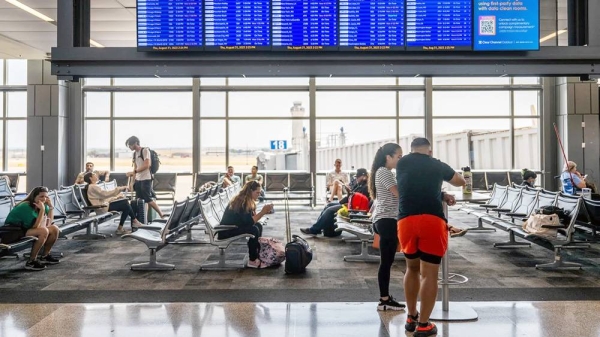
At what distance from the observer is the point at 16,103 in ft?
56.7

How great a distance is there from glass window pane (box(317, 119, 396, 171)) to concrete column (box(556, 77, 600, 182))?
16.3ft

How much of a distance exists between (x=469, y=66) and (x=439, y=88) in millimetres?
10058

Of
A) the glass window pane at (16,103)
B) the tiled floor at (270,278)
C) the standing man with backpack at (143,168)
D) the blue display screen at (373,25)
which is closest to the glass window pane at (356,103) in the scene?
the standing man with backpack at (143,168)

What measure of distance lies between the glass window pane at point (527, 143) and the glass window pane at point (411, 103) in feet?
9.85

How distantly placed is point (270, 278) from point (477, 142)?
12392 mm

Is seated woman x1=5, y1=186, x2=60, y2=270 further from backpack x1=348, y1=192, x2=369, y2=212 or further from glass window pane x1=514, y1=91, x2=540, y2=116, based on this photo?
glass window pane x1=514, y1=91, x2=540, y2=116

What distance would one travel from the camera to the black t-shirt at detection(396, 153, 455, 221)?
4051 mm

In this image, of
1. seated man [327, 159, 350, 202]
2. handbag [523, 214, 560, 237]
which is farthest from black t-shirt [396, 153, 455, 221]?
seated man [327, 159, 350, 202]

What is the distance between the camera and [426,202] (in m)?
4.05

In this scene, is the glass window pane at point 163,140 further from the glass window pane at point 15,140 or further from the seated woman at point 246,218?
the seated woman at point 246,218

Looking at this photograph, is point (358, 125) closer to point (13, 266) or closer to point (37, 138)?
point (37, 138)

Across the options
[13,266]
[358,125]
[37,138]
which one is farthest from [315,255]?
[37,138]

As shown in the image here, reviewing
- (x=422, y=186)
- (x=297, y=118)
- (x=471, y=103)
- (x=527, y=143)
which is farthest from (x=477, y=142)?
(x=422, y=186)

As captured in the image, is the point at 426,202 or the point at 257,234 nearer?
the point at 426,202
